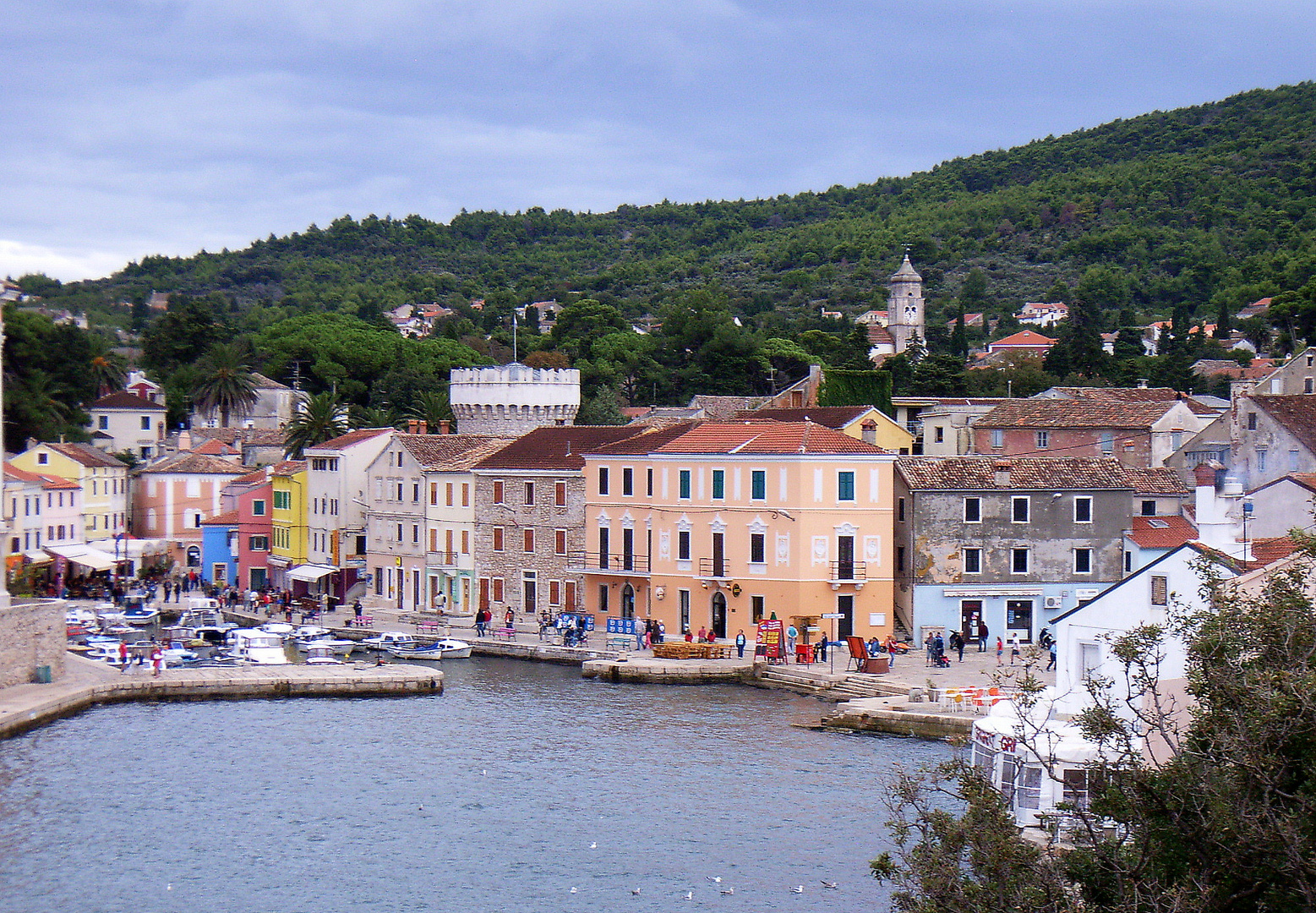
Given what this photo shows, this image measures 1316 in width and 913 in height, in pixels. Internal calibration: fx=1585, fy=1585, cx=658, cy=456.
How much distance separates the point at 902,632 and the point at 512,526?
48.2 ft

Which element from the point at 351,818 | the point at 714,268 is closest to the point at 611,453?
the point at 351,818

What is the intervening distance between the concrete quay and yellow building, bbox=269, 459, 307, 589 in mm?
20799

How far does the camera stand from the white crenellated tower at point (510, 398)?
2662 inches

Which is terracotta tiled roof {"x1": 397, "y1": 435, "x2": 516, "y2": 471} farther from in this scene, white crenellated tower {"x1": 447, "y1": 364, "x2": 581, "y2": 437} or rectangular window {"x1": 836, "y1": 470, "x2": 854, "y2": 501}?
rectangular window {"x1": 836, "y1": 470, "x2": 854, "y2": 501}

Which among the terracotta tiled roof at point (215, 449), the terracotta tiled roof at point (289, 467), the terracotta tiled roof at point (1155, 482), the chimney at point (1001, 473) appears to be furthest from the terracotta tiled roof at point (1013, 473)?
the terracotta tiled roof at point (215, 449)

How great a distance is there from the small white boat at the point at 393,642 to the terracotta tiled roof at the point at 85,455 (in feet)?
92.0

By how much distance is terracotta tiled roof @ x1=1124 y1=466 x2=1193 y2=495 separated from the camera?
48719mm

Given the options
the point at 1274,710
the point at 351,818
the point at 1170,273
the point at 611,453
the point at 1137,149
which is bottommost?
the point at 351,818

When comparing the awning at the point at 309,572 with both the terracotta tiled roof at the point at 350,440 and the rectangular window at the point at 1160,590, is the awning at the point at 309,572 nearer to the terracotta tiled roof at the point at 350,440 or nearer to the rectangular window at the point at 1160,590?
the terracotta tiled roof at the point at 350,440

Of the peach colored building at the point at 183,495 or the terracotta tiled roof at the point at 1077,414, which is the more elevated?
the terracotta tiled roof at the point at 1077,414

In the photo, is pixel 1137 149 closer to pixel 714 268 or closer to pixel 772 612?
pixel 714 268

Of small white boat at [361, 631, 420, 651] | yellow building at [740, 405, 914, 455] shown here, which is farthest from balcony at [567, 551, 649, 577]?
yellow building at [740, 405, 914, 455]

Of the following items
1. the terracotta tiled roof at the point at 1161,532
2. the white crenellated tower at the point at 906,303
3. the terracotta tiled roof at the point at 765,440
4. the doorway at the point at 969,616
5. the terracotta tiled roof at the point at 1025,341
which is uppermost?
the white crenellated tower at the point at 906,303

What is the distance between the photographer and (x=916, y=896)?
1678cm
